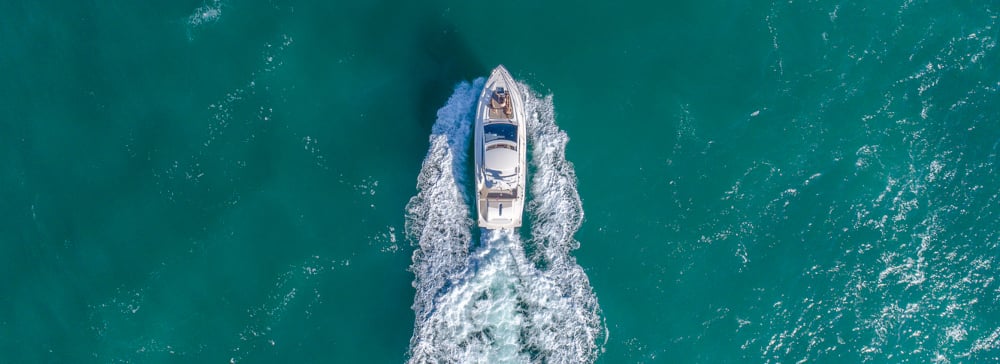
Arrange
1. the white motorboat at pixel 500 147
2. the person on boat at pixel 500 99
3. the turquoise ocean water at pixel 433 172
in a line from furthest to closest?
the turquoise ocean water at pixel 433 172 < the person on boat at pixel 500 99 < the white motorboat at pixel 500 147

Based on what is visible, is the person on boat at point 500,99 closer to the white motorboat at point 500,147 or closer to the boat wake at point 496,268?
the white motorboat at point 500,147

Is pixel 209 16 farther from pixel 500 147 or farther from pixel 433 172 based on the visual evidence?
pixel 500 147

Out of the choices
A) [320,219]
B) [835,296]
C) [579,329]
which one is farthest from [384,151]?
[835,296]

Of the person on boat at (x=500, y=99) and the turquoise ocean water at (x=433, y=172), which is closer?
the person on boat at (x=500, y=99)

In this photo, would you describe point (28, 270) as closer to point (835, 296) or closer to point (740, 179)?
point (740, 179)

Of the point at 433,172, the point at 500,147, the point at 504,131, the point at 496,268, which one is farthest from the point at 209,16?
the point at 496,268

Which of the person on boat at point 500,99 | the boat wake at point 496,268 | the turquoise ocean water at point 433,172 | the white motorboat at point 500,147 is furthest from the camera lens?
the boat wake at point 496,268

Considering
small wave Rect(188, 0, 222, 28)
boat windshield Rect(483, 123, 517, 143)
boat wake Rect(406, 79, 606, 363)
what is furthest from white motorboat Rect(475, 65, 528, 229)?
small wave Rect(188, 0, 222, 28)

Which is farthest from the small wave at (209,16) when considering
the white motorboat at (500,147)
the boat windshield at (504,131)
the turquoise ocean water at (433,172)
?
the boat windshield at (504,131)

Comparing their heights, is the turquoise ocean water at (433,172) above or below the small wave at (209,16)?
below
